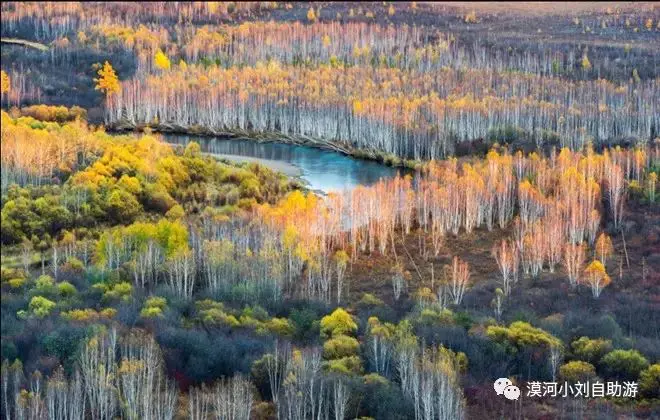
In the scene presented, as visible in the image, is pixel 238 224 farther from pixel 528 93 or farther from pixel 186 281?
pixel 528 93

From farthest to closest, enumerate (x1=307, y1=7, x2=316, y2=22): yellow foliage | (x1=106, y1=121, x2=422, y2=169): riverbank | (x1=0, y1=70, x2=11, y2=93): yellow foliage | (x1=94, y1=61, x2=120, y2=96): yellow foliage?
(x1=307, y1=7, x2=316, y2=22): yellow foliage
(x1=94, y1=61, x2=120, y2=96): yellow foliage
(x1=0, y1=70, x2=11, y2=93): yellow foliage
(x1=106, y1=121, x2=422, y2=169): riverbank

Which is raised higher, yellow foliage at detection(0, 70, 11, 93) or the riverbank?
yellow foliage at detection(0, 70, 11, 93)

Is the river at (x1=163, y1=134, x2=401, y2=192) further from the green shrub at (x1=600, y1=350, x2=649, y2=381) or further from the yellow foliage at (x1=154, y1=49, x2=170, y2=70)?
the green shrub at (x1=600, y1=350, x2=649, y2=381)

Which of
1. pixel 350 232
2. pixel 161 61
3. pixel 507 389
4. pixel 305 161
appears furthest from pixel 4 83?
pixel 507 389

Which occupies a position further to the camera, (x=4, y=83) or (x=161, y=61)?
(x=161, y=61)

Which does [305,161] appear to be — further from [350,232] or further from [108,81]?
[350,232]

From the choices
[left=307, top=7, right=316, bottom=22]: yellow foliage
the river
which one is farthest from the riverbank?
[left=307, top=7, right=316, bottom=22]: yellow foliage
